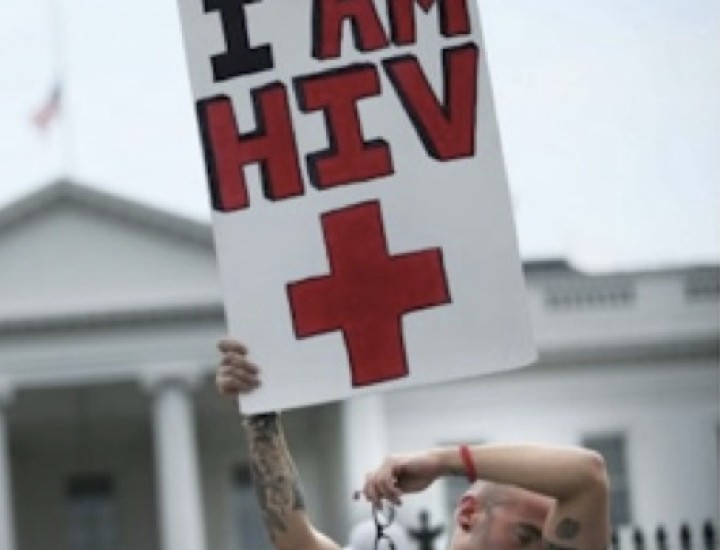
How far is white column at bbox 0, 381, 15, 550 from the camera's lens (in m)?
34.8

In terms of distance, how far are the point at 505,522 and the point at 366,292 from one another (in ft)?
1.34

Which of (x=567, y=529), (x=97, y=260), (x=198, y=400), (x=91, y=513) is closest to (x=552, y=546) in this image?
(x=567, y=529)

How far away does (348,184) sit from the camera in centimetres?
362

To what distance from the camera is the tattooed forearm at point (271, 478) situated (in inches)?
143

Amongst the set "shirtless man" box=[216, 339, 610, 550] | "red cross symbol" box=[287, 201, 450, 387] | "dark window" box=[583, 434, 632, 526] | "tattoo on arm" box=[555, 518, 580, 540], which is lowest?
"tattoo on arm" box=[555, 518, 580, 540]

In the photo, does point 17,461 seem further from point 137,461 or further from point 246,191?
point 246,191

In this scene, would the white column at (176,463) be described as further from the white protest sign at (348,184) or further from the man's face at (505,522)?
the man's face at (505,522)

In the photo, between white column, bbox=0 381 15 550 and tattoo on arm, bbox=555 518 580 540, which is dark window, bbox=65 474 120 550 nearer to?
white column, bbox=0 381 15 550

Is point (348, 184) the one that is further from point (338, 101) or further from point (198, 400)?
point (198, 400)

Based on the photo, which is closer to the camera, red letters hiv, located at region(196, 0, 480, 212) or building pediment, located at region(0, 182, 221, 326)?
red letters hiv, located at region(196, 0, 480, 212)

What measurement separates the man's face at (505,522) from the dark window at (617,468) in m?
33.7

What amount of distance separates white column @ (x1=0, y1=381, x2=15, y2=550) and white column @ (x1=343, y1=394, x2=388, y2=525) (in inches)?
171

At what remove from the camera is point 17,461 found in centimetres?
4022

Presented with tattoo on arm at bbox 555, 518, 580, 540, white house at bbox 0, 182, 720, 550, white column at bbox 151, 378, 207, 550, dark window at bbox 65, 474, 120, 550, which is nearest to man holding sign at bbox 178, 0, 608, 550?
tattoo on arm at bbox 555, 518, 580, 540
